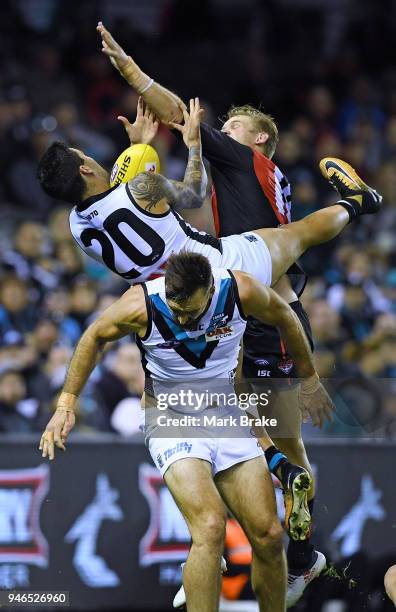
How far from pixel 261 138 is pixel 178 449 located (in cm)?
222

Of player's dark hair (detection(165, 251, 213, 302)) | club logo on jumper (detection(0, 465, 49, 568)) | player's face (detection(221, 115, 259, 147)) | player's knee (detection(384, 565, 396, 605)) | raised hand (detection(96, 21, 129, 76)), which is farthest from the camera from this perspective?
club logo on jumper (detection(0, 465, 49, 568))

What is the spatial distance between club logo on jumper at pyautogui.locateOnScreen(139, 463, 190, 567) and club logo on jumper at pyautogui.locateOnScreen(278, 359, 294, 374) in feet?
7.03

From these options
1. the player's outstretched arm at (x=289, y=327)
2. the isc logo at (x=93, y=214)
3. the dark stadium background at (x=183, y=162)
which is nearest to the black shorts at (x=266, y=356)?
the player's outstretched arm at (x=289, y=327)

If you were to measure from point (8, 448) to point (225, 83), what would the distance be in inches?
313

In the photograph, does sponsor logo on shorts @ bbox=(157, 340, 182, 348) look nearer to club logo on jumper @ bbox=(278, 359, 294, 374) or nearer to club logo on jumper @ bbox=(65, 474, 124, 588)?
club logo on jumper @ bbox=(278, 359, 294, 374)

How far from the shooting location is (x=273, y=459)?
7.64m

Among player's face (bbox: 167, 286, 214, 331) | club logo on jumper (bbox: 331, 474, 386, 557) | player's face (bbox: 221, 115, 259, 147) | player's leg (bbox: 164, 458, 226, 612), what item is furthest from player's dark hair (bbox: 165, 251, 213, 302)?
club logo on jumper (bbox: 331, 474, 386, 557)

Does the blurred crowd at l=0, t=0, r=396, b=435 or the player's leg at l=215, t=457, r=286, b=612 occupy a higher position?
the blurred crowd at l=0, t=0, r=396, b=435

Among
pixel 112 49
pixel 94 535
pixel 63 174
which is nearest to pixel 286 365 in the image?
pixel 63 174

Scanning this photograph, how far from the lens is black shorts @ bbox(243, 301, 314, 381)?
797cm

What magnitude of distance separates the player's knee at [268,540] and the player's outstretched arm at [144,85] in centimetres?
252

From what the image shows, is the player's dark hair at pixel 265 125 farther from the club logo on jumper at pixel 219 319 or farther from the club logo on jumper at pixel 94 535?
the club logo on jumper at pixel 94 535

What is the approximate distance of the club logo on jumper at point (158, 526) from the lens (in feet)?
32.1

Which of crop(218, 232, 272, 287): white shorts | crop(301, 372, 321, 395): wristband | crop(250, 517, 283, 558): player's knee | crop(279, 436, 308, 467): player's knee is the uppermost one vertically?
crop(218, 232, 272, 287): white shorts
